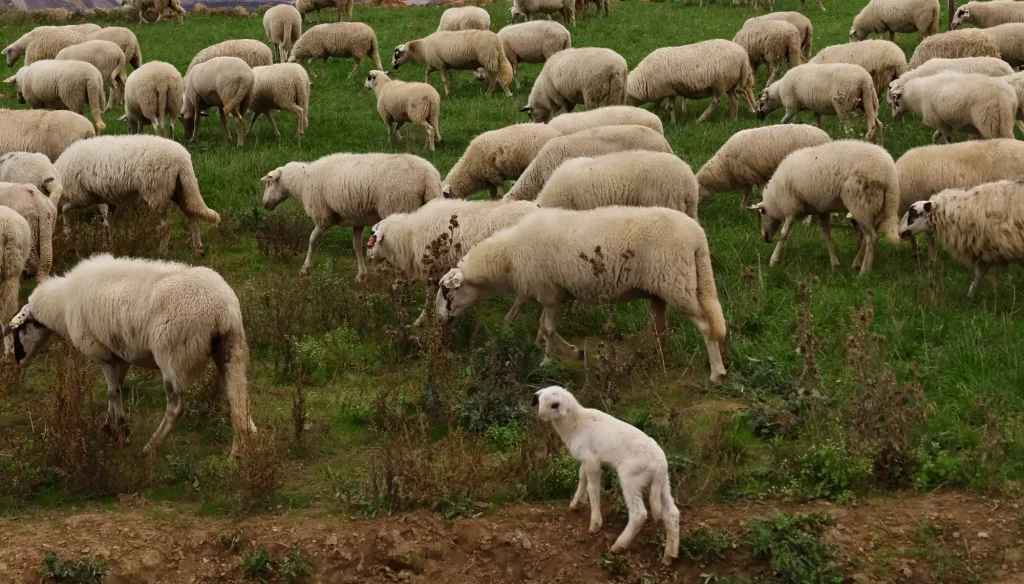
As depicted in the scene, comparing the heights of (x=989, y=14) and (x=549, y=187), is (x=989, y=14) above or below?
above

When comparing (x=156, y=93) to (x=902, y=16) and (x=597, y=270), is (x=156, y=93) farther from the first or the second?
(x=902, y=16)

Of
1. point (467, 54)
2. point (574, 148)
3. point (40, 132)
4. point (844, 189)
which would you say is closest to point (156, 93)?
point (40, 132)

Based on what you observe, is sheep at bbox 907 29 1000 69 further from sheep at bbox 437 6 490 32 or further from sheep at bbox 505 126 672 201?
sheep at bbox 437 6 490 32

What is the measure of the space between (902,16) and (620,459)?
55.6 ft

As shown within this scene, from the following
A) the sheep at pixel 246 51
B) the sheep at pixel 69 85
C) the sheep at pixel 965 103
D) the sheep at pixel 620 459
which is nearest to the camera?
the sheep at pixel 620 459

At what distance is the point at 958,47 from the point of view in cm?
1681

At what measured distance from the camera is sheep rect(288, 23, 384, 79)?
69.1ft

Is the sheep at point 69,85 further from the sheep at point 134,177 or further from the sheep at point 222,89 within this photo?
the sheep at point 134,177

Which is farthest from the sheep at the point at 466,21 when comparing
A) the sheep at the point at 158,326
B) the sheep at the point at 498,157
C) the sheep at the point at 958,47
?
the sheep at the point at 158,326

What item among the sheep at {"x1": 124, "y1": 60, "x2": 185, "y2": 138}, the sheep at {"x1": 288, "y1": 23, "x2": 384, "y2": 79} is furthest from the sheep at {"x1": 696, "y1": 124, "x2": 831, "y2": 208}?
the sheep at {"x1": 288, "y1": 23, "x2": 384, "y2": 79}

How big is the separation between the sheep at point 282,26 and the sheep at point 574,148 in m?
13.2

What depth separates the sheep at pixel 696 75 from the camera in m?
16.2

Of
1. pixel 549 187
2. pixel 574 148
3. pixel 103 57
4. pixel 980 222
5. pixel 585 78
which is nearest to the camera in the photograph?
pixel 980 222

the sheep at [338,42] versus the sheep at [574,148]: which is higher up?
the sheep at [574,148]
